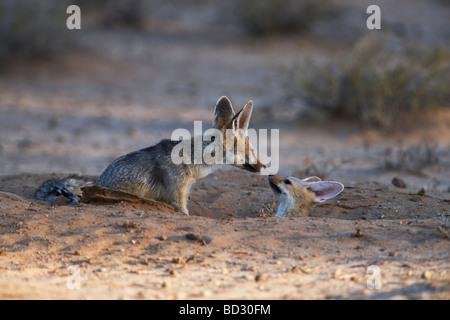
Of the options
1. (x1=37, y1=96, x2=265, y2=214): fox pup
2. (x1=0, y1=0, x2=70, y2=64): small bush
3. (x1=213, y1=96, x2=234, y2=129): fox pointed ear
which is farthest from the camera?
(x1=0, y1=0, x2=70, y2=64): small bush

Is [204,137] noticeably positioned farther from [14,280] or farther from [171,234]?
[14,280]

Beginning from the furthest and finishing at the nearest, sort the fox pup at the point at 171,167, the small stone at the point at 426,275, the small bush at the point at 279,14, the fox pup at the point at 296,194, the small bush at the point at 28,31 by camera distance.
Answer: the small bush at the point at 279,14 → the small bush at the point at 28,31 → the fox pup at the point at 296,194 → the fox pup at the point at 171,167 → the small stone at the point at 426,275

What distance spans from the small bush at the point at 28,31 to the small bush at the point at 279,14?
588 centimetres

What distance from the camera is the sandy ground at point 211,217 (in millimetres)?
4602

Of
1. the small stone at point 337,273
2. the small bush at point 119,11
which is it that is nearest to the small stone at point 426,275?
the small stone at point 337,273

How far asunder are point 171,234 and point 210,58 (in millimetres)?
13944

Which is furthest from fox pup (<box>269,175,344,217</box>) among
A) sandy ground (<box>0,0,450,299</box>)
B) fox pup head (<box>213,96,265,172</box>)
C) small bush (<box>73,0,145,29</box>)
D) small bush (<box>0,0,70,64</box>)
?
small bush (<box>73,0,145,29</box>)

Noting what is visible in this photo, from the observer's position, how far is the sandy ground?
181 inches

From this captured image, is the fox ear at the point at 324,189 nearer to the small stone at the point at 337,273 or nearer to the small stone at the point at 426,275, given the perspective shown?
the small stone at the point at 337,273

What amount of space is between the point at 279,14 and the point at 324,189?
14.4 meters

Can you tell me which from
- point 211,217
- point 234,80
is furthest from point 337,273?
point 234,80

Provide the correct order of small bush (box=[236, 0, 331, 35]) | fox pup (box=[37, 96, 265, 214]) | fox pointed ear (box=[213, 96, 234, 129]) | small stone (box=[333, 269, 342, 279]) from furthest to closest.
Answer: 1. small bush (box=[236, 0, 331, 35])
2. fox pointed ear (box=[213, 96, 234, 129])
3. fox pup (box=[37, 96, 265, 214])
4. small stone (box=[333, 269, 342, 279])

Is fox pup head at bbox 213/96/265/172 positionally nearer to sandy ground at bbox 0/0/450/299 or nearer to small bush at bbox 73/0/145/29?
sandy ground at bbox 0/0/450/299

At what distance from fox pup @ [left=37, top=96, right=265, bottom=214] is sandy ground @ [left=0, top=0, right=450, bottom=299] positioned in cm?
22
